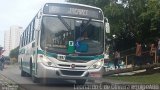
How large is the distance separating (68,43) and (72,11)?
148 cm

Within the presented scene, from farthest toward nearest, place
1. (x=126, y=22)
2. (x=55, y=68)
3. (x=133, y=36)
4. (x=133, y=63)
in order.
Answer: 1. (x=133, y=36)
2. (x=126, y=22)
3. (x=133, y=63)
4. (x=55, y=68)

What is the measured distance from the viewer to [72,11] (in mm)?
16797

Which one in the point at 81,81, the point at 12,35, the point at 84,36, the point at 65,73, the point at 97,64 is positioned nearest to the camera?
the point at 65,73

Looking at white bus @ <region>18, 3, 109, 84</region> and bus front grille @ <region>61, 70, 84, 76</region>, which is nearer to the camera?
white bus @ <region>18, 3, 109, 84</region>

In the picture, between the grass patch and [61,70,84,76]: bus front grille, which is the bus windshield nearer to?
[61,70,84,76]: bus front grille

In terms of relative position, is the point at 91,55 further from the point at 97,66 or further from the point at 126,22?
the point at 126,22

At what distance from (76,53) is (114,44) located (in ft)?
56.6

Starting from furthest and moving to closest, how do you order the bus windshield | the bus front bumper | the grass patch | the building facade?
the building facade → the grass patch → the bus windshield → the bus front bumper

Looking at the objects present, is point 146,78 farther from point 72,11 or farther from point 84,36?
point 72,11

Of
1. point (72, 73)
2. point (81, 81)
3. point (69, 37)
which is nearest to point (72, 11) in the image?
point (69, 37)

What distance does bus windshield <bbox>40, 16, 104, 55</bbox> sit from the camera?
16203 millimetres

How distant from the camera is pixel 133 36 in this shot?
106ft

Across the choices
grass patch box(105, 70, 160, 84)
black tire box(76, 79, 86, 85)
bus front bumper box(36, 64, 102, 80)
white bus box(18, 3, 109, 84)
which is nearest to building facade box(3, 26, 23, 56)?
grass patch box(105, 70, 160, 84)

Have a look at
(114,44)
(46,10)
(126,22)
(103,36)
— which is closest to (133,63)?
(126,22)
